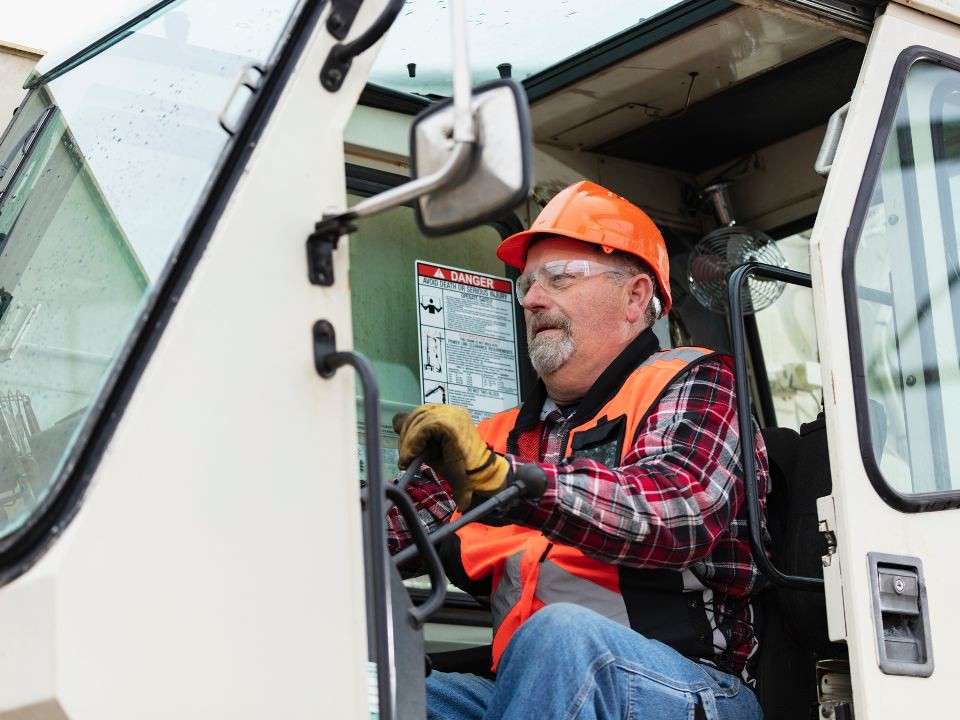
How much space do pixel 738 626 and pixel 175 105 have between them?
4.79 ft

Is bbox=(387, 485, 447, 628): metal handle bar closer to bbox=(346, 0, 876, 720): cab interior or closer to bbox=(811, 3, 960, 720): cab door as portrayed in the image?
bbox=(811, 3, 960, 720): cab door

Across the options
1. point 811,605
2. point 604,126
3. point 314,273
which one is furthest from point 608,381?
point 314,273

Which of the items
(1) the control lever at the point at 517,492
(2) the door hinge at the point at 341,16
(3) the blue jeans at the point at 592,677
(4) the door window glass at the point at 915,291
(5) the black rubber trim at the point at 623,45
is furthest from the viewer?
(5) the black rubber trim at the point at 623,45

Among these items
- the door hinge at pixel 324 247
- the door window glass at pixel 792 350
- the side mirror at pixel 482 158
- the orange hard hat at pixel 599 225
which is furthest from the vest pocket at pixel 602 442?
the door window glass at pixel 792 350

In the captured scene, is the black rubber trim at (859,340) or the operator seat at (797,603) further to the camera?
the operator seat at (797,603)

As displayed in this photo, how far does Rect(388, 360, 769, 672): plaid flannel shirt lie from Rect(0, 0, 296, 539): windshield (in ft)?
2.44

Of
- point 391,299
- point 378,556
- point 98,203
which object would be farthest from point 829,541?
point 391,299

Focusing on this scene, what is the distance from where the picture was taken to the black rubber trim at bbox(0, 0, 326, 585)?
1802 millimetres

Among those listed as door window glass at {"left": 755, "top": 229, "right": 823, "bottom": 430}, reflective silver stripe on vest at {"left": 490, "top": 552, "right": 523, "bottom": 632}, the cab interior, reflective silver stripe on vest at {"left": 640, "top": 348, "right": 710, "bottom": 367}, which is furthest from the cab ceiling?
reflective silver stripe on vest at {"left": 490, "top": 552, "right": 523, "bottom": 632}

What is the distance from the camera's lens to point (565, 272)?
3361 millimetres

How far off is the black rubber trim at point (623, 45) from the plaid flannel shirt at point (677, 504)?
0.92 m

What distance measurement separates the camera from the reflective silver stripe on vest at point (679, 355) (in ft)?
10.2

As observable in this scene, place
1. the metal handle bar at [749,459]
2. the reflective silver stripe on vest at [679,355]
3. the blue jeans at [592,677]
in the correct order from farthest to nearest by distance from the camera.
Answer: the reflective silver stripe on vest at [679,355] < the metal handle bar at [749,459] < the blue jeans at [592,677]

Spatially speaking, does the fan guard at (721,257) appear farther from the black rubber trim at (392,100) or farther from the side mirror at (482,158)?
the side mirror at (482,158)
